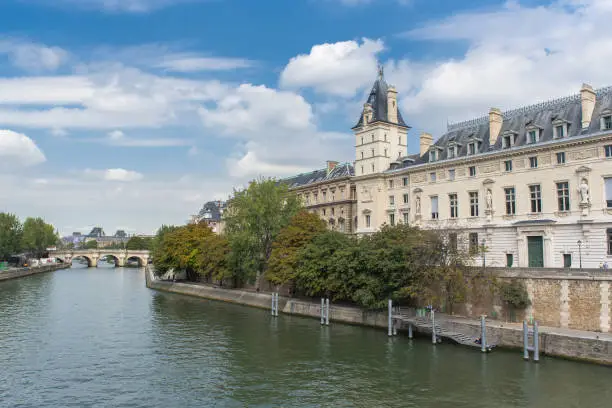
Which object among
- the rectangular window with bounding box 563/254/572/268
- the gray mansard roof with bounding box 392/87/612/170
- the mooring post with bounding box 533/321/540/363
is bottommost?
the mooring post with bounding box 533/321/540/363

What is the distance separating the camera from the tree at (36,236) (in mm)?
129625

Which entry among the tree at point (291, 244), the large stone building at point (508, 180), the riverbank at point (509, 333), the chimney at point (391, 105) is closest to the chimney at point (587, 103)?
the large stone building at point (508, 180)

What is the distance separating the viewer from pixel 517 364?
2708 centimetres

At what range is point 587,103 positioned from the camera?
128ft

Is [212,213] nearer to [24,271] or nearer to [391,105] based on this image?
[24,271]

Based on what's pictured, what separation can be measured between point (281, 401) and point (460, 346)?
14228 mm

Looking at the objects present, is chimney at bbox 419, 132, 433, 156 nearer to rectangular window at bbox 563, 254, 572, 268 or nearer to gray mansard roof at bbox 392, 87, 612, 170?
gray mansard roof at bbox 392, 87, 612, 170

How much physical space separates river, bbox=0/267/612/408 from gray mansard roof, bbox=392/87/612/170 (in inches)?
774

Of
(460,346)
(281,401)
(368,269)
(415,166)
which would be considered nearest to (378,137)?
(415,166)

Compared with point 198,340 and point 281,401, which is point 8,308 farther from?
point 281,401

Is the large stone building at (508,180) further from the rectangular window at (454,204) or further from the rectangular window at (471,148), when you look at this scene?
the rectangular window at (454,204)

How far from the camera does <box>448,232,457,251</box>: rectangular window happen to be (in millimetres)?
35491

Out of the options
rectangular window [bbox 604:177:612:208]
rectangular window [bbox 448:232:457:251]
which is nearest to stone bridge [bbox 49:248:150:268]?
rectangular window [bbox 448:232:457:251]

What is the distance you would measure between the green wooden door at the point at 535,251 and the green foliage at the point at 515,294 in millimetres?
7242
